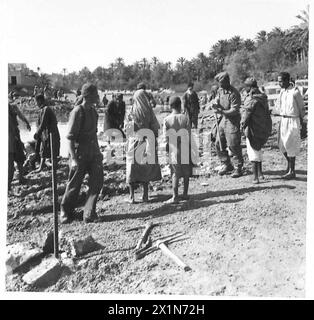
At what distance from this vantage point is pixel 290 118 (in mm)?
6047

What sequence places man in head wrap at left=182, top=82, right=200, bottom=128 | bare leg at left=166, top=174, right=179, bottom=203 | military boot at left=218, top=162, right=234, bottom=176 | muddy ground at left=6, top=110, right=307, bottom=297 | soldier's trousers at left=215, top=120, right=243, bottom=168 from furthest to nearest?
man in head wrap at left=182, top=82, right=200, bottom=128, military boot at left=218, top=162, right=234, bottom=176, soldier's trousers at left=215, top=120, right=243, bottom=168, bare leg at left=166, top=174, right=179, bottom=203, muddy ground at left=6, top=110, right=307, bottom=297

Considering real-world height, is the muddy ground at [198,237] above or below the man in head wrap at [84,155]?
below

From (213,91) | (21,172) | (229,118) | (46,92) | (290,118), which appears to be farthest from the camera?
(213,91)

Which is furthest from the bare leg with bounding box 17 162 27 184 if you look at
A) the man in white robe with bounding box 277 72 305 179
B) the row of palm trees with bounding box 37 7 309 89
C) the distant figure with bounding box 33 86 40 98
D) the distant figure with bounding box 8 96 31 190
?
the man in white robe with bounding box 277 72 305 179

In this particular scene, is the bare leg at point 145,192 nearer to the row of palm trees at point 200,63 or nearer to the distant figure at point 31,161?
the row of palm trees at point 200,63

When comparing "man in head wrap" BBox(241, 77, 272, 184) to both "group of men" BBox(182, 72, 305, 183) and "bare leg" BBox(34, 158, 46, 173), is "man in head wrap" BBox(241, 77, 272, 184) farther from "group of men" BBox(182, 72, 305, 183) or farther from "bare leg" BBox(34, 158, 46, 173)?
"bare leg" BBox(34, 158, 46, 173)

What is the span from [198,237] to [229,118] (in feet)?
6.24

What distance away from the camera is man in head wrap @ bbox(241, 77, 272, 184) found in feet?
19.8

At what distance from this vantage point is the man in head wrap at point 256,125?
237 inches

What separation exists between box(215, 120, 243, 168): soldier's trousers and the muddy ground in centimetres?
31

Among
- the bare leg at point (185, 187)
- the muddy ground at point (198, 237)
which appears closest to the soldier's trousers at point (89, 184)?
the muddy ground at point (198, 237)

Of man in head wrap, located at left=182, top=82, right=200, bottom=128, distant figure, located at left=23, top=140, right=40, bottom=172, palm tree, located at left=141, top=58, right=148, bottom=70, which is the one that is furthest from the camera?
man in head wrap, located at left=182, top=82, right=200, bottom=128

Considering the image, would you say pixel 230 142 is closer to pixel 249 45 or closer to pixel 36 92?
pixel 249 45

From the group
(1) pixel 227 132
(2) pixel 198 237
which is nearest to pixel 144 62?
(1) pixel 227 132
